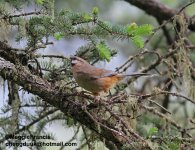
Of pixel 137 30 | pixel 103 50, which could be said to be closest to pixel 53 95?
pixel 103 50

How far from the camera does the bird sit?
3.42 m

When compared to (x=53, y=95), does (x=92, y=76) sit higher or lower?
higher

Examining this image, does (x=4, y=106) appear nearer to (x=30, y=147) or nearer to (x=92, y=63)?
(x=30, y=147)

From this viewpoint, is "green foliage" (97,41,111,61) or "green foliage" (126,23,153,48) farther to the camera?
"green foliage" (97,41,111,61)

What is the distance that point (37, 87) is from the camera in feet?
10.4

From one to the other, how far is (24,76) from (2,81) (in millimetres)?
219

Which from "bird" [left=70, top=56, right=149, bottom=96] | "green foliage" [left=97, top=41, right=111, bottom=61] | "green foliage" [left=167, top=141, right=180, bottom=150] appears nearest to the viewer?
"green foliage" [left=167, top=141, right=180, bottom=150]

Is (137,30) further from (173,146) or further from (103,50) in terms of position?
(173,146)

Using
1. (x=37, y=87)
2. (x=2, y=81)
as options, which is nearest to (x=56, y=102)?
(x=37, y=87)

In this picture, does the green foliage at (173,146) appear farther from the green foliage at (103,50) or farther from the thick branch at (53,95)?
the green foliage at (103,50)

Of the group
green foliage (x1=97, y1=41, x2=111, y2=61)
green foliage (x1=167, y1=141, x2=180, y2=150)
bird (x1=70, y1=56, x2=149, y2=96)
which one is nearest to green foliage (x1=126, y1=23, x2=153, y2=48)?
green foliage (x1=97, y1=41, x2=111, y2=61)

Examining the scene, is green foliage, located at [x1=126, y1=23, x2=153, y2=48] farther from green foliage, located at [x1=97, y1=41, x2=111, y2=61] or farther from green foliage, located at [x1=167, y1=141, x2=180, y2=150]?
green foliage, located at [x1=167, y1=141, x2=180, y2=150]

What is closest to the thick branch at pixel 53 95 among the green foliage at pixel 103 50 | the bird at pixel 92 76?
the bird at pixel 92 76

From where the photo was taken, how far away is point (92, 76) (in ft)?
11.8
